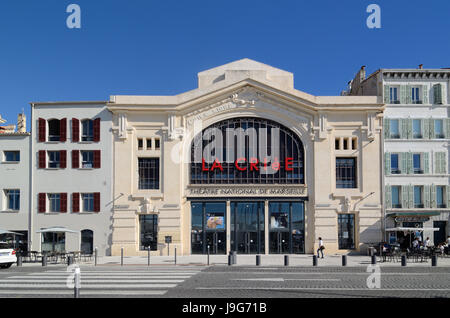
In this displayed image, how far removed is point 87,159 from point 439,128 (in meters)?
26.7

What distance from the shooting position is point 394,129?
39375mm

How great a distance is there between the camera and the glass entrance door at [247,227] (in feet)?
127

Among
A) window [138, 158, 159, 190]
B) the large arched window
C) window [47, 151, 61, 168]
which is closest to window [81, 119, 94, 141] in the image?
window [47, 151, 61, 168]

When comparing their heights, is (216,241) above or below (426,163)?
below

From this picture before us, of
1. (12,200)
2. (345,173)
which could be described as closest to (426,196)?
(345,173)

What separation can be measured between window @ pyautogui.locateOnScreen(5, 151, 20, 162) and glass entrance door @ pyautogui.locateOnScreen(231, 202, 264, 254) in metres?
16.7

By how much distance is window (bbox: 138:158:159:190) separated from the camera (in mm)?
38969

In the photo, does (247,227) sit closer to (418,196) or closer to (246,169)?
(246,169)

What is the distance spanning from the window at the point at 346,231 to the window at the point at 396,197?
3.24m

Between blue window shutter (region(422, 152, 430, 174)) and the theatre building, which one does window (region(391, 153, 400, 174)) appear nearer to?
the theatre building

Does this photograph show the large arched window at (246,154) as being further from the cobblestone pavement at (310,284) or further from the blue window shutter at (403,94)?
the cobblestone pavement at (310,284)

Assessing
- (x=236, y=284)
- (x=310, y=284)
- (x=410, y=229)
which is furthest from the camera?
(x=410, y=229)

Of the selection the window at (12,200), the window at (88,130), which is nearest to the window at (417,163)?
the window at (88,130)
